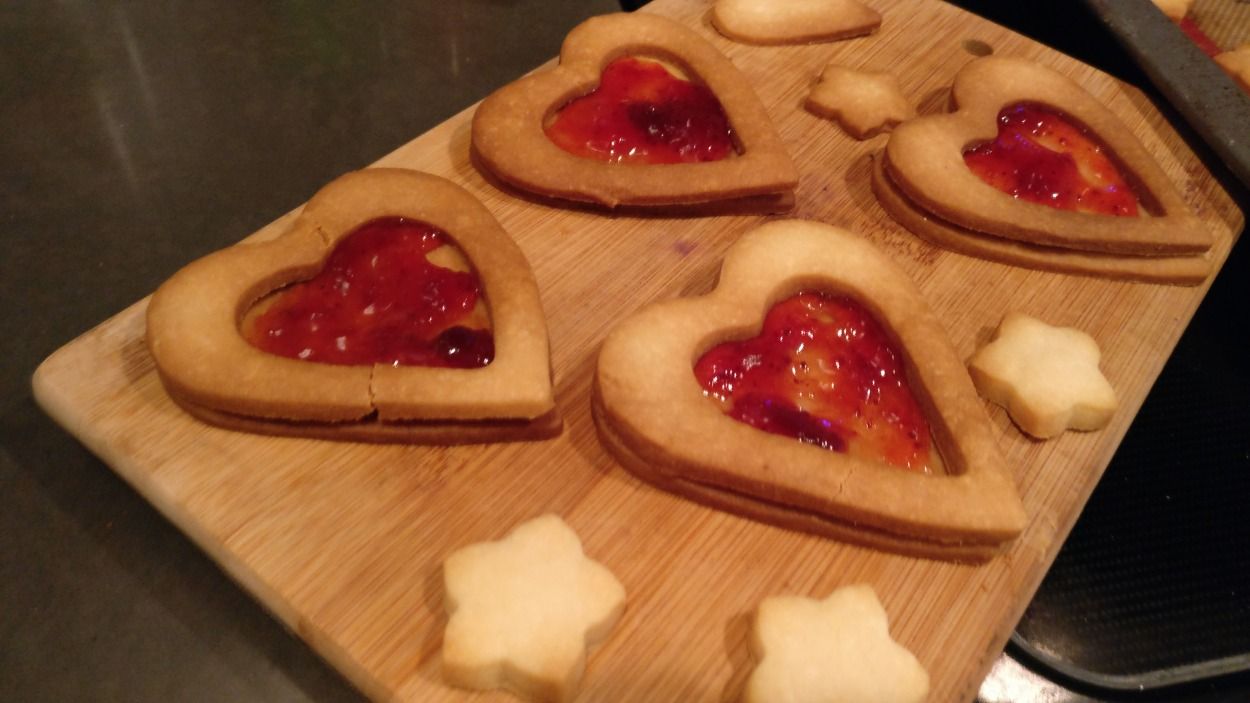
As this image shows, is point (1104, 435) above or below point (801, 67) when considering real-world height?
below

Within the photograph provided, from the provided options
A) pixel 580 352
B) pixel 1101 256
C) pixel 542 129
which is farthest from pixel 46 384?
pixel 1101 256

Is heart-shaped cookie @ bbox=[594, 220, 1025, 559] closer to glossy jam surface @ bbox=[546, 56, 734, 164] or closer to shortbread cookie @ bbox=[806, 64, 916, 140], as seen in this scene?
glossy jam surface @ bbox=[546, 56, 734, 164]

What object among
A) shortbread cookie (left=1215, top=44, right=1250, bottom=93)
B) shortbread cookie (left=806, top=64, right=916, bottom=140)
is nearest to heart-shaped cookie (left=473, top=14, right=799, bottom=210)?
shortbread cookie (left=806, top=64, right=916, bottom=140)

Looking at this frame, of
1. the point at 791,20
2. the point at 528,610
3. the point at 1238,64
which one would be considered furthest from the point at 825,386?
the point at 1238,64

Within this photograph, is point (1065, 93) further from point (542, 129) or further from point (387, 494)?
point (387, 494)

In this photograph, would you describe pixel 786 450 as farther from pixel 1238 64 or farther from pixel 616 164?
pixel 1238 64

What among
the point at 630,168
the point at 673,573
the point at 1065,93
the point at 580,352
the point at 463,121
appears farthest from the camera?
the point at 1065,93
